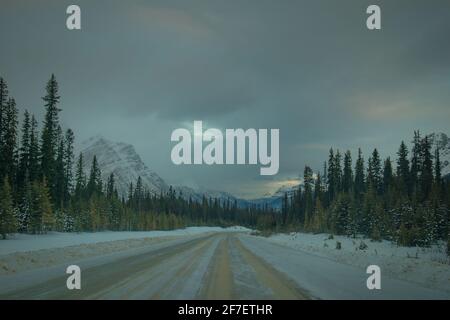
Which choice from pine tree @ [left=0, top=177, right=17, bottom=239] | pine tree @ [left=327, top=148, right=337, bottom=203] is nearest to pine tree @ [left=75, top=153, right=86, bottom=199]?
pine tree @ [left=0, top=177, right=17, bottom=239]

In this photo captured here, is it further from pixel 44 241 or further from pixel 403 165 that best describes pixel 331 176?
pixel 44 241

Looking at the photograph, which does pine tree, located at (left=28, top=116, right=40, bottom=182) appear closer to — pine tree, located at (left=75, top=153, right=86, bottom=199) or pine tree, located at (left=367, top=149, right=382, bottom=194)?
pine tree, located at (left=75, top=153, right=86, bottom=199)

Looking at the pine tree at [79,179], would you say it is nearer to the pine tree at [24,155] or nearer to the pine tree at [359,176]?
the pine tree at [24,155]

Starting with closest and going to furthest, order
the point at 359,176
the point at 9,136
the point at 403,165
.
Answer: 1. the point at 9,136
2. the point at 403,165
3. the point at 359,176

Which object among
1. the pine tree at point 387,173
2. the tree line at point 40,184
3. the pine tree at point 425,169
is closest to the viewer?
the tree line at point 40,184

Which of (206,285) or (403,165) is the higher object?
(403,165)

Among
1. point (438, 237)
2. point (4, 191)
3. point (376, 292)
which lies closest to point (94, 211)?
point (4, 191)

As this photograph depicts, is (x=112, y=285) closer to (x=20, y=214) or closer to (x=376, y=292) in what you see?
(x=376, y=292)

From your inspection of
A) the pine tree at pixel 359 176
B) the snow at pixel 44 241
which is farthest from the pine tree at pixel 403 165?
the snow at pixel 44 241

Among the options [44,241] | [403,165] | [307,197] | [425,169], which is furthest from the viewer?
[307,197]

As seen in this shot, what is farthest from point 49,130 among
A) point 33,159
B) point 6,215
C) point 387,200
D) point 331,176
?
point 331,176

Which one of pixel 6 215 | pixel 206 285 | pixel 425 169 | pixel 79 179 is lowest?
pixel 6 215

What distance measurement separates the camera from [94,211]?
256ft

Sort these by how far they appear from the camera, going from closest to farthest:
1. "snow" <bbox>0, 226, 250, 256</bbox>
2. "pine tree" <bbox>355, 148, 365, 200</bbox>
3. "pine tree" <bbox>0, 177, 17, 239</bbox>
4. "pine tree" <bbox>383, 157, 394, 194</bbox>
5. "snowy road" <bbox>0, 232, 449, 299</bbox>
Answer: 1. "snowy road" <bbox>0, 232, 449, 299</bbox>
2. "snow" <bbox>0, 226, 250, 256</bbox>
3. "pine tree" <bbox>0, 177, 17, 239</bbox>
4. "pine tree" <bbox>383, 157, 394, 194</bbox>
5. "pine tree" <bbox>355, 148, 365, 200</bbox>
